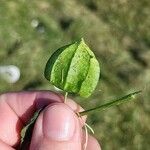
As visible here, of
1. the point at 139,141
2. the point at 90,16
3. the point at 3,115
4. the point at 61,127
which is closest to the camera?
the point at 61,127

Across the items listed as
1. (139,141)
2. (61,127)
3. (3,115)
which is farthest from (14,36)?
(61,127)

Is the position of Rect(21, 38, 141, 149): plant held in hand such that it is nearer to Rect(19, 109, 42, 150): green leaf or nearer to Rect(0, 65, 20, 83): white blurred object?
Rect(19, 109, 42, 150): green leaf

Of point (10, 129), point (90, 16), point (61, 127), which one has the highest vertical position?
point (61, 127)

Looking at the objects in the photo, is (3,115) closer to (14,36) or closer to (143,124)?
(143,124)

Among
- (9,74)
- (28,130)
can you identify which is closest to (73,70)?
(28,130)

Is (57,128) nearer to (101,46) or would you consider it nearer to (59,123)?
(59,123)

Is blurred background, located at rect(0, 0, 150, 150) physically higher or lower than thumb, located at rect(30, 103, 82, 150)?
lower

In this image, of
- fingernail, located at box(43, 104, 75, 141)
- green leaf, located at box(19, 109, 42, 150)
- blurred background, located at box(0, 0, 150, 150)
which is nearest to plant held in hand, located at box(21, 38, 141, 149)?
fingernail, located at box(43, 104, 75, 141)
